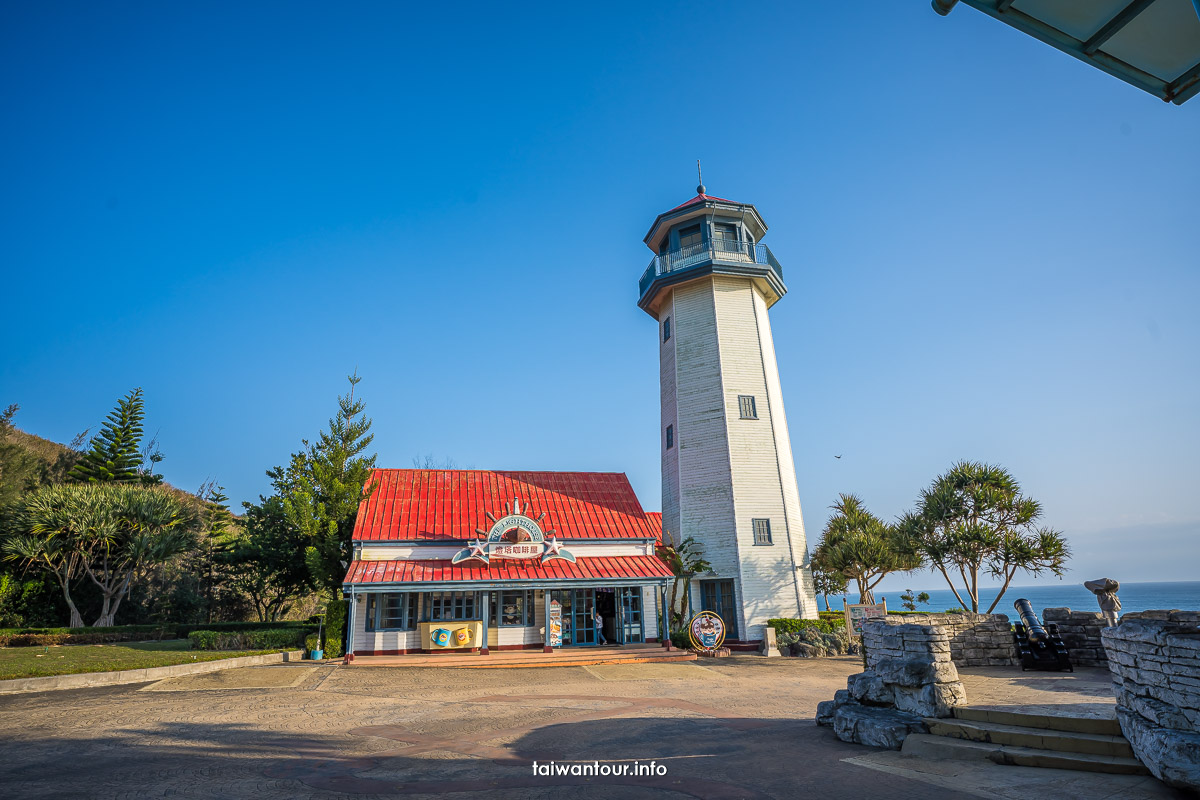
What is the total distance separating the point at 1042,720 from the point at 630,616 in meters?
15.8

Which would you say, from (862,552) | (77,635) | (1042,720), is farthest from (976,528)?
(77,635)

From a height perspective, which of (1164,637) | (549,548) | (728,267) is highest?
(728,267)

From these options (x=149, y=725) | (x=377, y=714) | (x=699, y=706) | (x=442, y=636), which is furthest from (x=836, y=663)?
(x=149, y=725)

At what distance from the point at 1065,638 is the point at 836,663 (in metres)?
5.95

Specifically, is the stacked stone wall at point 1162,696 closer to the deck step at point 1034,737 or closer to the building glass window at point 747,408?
the deck step at point 1034,737

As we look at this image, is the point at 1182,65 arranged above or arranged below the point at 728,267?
below

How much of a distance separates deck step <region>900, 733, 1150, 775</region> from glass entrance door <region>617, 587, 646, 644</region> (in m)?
14.8

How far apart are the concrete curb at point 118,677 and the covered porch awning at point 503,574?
132 inches

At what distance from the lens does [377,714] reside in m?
10.4

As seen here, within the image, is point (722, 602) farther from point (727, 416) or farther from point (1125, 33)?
point (1125, 33)

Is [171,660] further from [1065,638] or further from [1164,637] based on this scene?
[1065,638]

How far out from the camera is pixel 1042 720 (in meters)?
7.04

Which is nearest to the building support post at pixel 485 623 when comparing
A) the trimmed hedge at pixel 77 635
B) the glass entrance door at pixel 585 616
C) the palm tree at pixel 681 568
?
the glass entrance door at pixel 585 616

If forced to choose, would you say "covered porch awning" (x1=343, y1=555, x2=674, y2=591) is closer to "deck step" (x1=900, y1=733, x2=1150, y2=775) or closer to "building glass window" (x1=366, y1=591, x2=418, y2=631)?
"building glass window" (x1=366, y1=591, x2=418, y2=631)
